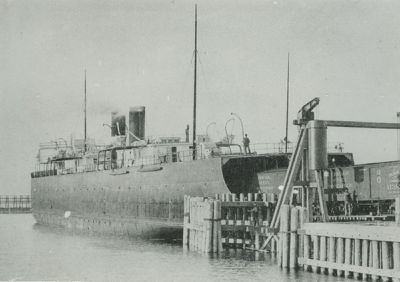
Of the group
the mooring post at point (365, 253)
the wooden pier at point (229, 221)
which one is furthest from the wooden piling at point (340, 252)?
the wooden pier at point (229, 221)

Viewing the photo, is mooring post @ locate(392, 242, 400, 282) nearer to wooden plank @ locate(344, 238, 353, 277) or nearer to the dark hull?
wooden plank @ locate(344, 238, 353, 277)

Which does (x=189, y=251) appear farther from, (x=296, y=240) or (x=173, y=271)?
(x=296, y=240)

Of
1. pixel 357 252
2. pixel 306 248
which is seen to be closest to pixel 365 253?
pixel 357 252

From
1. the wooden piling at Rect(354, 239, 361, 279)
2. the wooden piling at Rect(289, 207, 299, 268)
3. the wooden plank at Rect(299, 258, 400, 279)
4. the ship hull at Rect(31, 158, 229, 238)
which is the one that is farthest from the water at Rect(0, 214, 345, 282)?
the ship hull at Rect(31, 158, 229, 238)

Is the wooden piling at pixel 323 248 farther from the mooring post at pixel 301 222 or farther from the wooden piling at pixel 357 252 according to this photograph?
the wooden piling at pixel 357 252

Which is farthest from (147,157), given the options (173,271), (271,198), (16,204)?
(16,204)

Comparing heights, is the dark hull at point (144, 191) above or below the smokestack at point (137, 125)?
below
